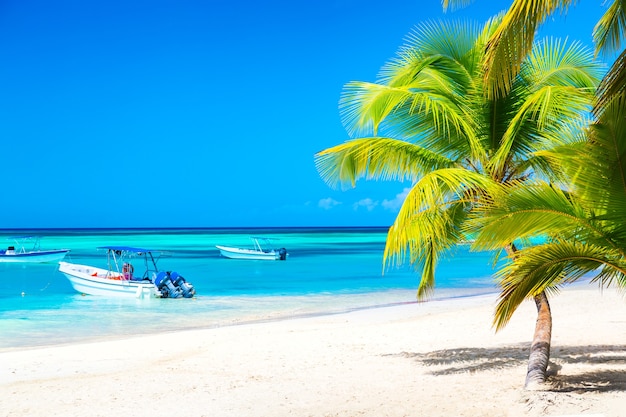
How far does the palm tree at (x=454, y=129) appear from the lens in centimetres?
772

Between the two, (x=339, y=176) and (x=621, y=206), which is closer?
(x=621, y=206)

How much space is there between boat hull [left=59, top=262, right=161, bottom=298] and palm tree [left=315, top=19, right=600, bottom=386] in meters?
15.6

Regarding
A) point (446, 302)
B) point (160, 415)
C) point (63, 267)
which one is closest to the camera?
point (160, 415)

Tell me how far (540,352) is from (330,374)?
2.79 meters

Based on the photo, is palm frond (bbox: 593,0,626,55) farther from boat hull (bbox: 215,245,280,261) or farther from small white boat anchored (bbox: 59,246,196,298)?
boat hull (bbox: 215,245,280,261)

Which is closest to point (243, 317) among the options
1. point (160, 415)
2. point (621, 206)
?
point (160, 415)

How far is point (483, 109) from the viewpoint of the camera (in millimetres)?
8383

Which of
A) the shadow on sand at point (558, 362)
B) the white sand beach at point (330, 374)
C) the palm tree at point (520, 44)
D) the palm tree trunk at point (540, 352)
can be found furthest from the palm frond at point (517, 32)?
the shadow on sand at point (558, 362)

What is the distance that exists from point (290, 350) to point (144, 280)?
1417 cm

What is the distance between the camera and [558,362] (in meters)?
8.73

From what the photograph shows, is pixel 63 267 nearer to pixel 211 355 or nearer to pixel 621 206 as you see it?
pixel 211 355

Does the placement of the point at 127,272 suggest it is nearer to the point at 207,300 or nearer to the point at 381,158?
the point at 207,300

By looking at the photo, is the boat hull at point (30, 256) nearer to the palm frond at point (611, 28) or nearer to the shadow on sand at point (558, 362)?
the shadow on sand at point (558, 362)

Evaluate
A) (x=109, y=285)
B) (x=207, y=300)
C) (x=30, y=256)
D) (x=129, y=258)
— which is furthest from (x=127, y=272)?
(x=30, y=256)
